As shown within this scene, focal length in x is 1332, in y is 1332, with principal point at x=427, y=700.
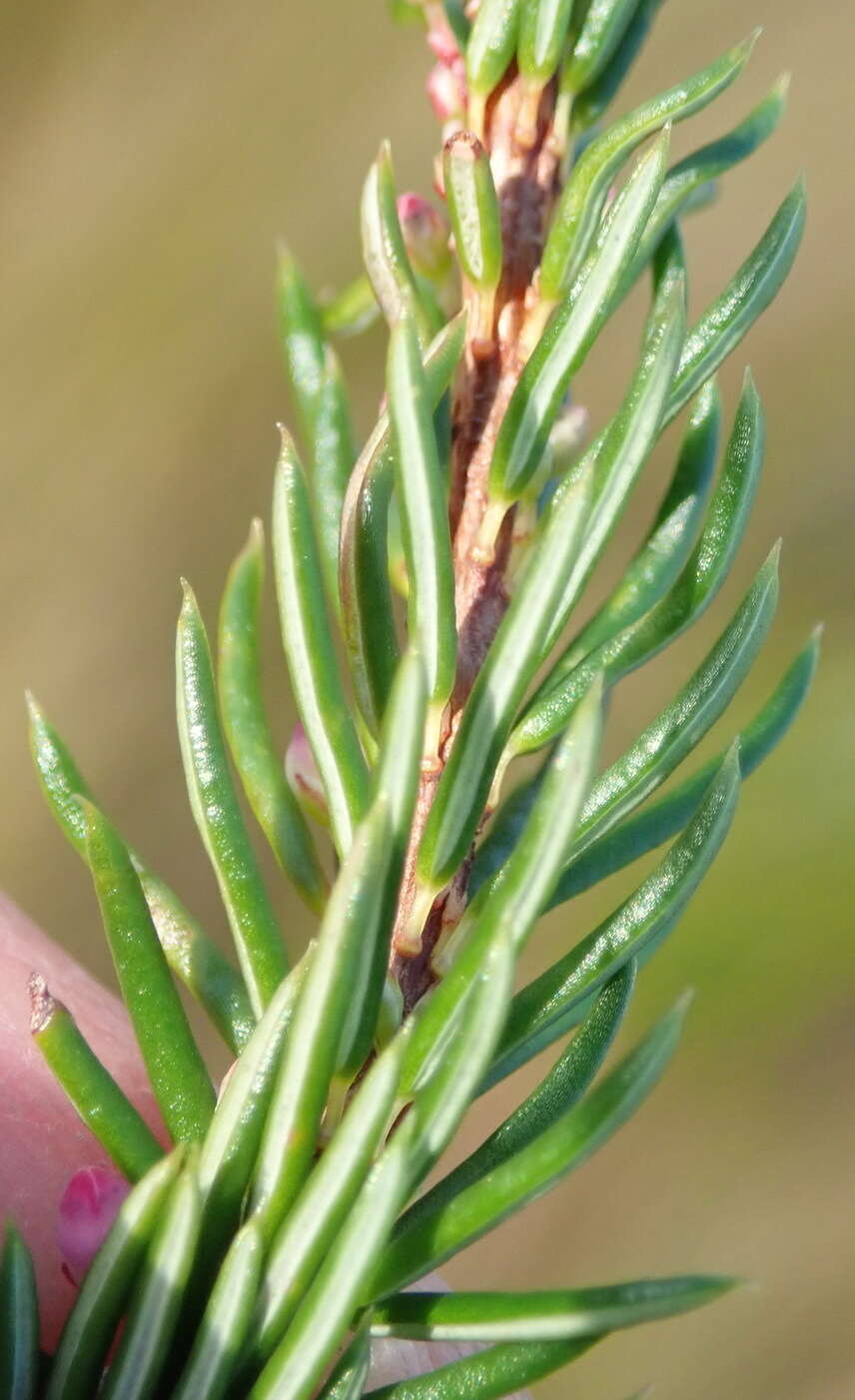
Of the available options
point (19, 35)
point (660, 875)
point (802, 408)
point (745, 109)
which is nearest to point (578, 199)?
point (660, 875)

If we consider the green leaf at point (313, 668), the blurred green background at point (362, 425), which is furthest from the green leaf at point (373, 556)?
the blurred green background at point (362, 425)

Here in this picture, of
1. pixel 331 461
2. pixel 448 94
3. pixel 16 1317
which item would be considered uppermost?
pixel 448 94

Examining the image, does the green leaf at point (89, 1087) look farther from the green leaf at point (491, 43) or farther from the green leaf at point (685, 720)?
the green leaf at point (491, 43)

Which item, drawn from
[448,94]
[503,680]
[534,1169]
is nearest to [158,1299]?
[534,1169]

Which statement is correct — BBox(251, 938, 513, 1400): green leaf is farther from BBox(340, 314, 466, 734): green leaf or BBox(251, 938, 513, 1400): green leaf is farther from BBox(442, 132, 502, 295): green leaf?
BBox(442, 132, 502, 295): green leaf

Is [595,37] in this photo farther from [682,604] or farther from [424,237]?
[682,604]
